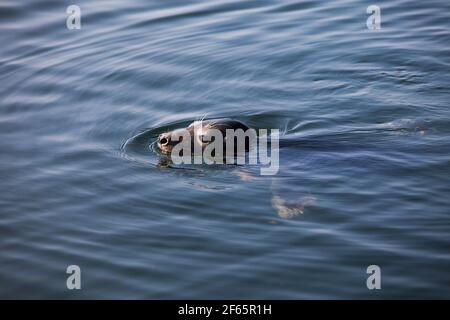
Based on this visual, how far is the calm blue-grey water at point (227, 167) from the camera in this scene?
624cm

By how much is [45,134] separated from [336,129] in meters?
3.71

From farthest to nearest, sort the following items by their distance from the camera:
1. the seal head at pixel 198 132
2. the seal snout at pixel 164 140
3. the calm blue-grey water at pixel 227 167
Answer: the seal snout at pixel 164 140 < the seal head at pixel 198 132 < the calm blue-grey water at pixel 227 167

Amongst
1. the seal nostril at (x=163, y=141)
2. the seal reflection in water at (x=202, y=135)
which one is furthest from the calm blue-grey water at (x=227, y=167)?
the seal nostril at (x=163, y=141)

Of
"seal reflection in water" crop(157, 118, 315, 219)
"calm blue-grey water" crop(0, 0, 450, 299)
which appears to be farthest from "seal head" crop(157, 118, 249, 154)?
"calm blue-grey water" crop(0, 0, 450, 299)

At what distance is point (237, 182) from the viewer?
7.81 meters

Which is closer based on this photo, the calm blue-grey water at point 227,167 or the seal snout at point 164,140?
the calm blue-grey water at point 227,167

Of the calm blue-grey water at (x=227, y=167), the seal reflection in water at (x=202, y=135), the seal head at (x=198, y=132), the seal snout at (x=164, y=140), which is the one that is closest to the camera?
the calm blue-grey water at (x=227, y=167)

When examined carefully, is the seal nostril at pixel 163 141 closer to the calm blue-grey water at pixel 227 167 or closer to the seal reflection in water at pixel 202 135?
the seal reflection in water at pixel 202 135

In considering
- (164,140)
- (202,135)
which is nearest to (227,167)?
(202,135)

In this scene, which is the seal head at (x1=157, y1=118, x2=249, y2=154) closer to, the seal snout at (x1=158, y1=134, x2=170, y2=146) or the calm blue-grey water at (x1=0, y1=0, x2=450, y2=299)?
the seal snout at (x1=158, y1=134, x2=170, y2=146)

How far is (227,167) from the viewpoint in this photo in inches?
323

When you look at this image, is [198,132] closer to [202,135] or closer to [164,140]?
[202,135]

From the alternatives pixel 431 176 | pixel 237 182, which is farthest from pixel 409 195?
pixel 237 182
